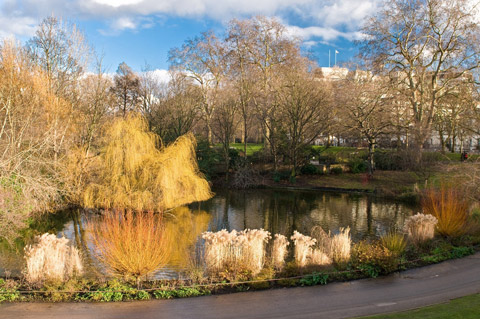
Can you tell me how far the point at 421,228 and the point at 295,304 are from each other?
22.4 ft

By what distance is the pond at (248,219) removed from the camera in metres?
12.9

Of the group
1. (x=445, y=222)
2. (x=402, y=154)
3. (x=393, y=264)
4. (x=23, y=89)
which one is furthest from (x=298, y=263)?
(x=402, y=154)

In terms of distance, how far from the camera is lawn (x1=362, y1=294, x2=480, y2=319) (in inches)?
262

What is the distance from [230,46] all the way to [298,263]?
107 feet

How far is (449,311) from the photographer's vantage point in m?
7.00

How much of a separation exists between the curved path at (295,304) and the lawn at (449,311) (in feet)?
1.55

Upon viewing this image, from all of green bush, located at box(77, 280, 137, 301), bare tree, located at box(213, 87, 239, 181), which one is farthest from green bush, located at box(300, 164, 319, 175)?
green bush, located at box(77, 280, 137, 301)

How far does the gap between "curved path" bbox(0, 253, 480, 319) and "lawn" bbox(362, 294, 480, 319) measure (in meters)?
0.47

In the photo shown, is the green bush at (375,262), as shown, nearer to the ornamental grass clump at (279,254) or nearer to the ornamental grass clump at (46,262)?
the ornamental grass clump at (279,254)

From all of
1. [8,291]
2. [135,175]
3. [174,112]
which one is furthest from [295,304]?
[174,112]

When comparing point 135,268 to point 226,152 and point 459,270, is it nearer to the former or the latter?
point 459,270

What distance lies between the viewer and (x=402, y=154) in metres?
29.4

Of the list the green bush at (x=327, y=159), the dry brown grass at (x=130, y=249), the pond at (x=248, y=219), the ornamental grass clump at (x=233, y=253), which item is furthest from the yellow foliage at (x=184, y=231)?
the green bush at (x=327, y=159)

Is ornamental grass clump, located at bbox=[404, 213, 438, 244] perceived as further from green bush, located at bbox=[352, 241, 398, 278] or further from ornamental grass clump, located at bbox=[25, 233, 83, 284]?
ornamental grass clump, located at bbox=[25, 233, 83, 284]
